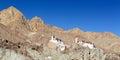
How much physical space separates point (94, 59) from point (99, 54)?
3230mm

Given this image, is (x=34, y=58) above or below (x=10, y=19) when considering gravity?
below

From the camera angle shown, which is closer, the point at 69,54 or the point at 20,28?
the point at 69,54

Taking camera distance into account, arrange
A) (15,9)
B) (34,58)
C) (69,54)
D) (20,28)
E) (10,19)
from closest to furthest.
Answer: (34,58)
(69,54)
(20,28)
(10,19)
(15,9)

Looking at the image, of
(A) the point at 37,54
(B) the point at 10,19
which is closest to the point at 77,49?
(A) the point at 37,54

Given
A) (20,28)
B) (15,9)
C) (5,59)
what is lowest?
(5,59)

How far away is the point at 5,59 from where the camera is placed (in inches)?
2958

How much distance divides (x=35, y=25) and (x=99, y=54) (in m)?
102

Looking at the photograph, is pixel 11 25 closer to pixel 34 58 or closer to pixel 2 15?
pixel 2 15

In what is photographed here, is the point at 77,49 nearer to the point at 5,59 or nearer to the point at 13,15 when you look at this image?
the point at 5,59

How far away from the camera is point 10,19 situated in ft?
577

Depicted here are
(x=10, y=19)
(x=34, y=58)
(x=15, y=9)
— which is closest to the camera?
(x=34, y=58)

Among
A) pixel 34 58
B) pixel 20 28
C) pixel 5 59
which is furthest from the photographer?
pixel 20 28

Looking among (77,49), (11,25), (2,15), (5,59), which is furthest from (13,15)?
(5,59)

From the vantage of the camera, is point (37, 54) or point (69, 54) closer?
point (37, 54)
